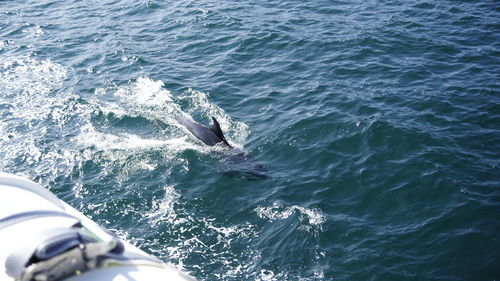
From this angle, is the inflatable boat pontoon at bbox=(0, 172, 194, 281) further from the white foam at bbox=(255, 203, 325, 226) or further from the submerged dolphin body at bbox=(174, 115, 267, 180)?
the submerged dolphin body at bbox=(174, 115, 267, 180)

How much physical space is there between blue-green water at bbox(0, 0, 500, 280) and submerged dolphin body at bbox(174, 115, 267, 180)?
310 millimetres

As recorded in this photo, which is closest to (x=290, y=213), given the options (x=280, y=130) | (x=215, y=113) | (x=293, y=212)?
(x=293, y=212)

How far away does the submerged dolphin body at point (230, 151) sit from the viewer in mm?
16031

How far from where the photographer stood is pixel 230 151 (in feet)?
55.8

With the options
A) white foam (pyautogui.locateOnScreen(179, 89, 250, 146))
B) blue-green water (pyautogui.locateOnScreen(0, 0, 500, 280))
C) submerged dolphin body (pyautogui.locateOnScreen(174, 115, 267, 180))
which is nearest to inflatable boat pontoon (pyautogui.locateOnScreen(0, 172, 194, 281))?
blue-green water (pyautogui.locateOnScreen(0, 0, 500, 280))

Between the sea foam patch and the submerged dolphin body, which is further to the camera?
the submerged dolphin body

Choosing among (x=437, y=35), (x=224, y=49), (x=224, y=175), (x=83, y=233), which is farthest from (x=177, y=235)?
(x=437, y=35)

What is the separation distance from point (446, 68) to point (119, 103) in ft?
45.6

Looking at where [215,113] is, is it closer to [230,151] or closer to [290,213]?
[230,151]

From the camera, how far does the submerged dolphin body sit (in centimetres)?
1603

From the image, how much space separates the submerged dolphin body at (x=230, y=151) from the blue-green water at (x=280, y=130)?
0.31 meters

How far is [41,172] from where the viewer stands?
1658cm

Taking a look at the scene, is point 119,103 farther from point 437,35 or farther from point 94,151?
point 437,35

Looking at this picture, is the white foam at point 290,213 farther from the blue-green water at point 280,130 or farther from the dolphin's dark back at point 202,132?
the dolphin's dark back at point 202,132
